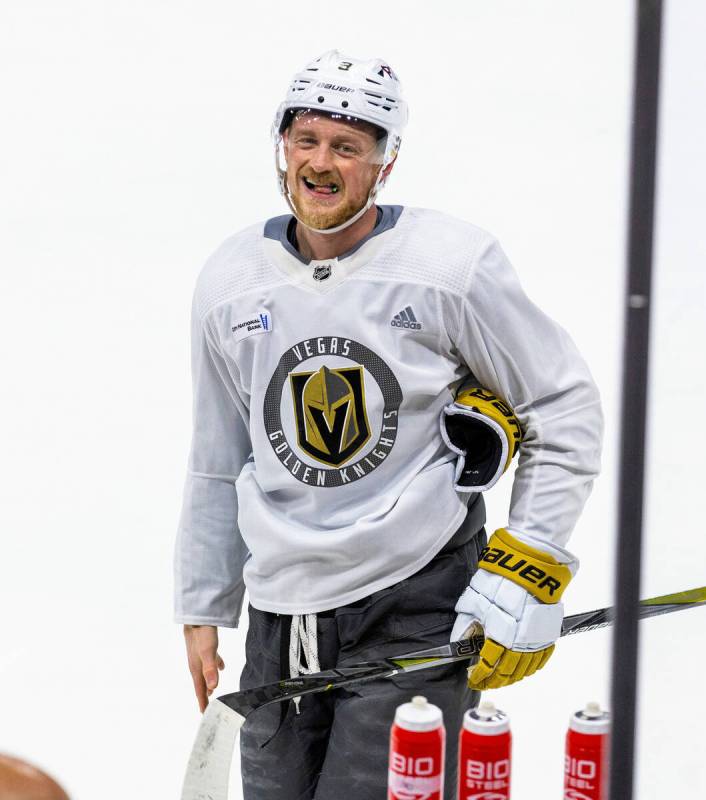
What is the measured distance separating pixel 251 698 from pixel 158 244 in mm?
2890

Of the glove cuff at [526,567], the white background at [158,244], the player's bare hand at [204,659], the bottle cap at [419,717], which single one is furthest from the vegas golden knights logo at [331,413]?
the white background at [158,244]

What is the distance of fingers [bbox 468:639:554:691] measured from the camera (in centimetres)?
171

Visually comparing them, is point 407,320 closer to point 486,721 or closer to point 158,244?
point 486,721

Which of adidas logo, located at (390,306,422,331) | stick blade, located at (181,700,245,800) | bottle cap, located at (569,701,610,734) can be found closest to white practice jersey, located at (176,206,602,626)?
adidas logo, located at (390,306,422,331)

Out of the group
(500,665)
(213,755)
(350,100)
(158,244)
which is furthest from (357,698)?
(158,244)

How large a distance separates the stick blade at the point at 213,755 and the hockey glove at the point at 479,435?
0.47 m

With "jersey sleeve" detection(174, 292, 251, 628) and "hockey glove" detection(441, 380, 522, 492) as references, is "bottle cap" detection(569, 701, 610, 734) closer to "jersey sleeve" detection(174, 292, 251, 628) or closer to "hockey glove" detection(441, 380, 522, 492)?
"hockey glove" detection(441, 380, 522, 492)

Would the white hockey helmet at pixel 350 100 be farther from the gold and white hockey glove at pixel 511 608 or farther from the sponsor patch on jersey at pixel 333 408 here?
the gold and white hockey glove at pixel 511 608

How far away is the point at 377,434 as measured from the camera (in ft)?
5.78

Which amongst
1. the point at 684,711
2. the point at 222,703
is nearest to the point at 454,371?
the point at 222,703

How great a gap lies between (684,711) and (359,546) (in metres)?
0.75

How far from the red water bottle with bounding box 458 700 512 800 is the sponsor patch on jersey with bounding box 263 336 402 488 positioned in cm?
58

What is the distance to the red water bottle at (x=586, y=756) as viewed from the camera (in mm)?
1241

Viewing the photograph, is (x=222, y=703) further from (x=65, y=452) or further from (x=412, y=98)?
(x=412, y=98)
